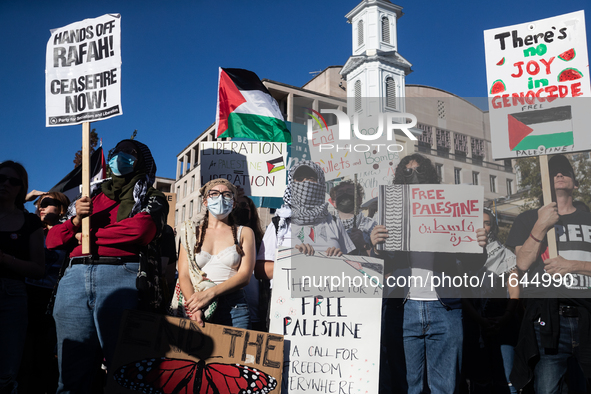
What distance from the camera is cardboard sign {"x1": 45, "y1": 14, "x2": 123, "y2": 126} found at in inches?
140

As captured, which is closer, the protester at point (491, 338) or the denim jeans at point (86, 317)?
the denim jeans at point (86, 317)

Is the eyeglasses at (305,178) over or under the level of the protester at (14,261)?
over

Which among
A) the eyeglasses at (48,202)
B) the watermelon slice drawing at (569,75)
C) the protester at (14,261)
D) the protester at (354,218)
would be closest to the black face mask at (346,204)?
the protester at (354,218)

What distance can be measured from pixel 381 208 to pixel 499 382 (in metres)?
2.06

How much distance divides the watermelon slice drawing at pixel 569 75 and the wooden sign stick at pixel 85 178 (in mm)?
3532

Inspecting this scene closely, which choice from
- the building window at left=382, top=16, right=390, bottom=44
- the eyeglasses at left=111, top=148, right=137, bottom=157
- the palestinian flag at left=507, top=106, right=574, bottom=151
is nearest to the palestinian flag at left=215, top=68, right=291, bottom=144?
the eyeglasses at left=111, top=148, right=137, bottom=157

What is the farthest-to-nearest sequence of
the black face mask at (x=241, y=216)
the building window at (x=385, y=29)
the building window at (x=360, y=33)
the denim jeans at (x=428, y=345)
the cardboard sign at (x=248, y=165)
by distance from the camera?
the building window at (x=360, y=33), the building window at (x=385, y=29), the cardboard sign at (x=248, y=165), the black face mask at (x=241, y=216), the denim jeans at (x=428, y=345)

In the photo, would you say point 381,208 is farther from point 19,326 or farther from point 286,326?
point 19,326

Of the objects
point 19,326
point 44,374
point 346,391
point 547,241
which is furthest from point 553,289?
point 44,374

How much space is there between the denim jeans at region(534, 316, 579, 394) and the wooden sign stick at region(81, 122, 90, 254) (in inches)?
123

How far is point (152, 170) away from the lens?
3355mm

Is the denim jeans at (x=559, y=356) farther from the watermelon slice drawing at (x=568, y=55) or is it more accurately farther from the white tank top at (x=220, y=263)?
the white tank top at (x=220, y=263)

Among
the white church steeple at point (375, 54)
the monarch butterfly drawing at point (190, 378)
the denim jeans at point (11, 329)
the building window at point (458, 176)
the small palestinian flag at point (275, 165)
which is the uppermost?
the white church steeple at point (375, 54)

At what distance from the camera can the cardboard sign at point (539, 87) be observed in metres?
3.20
